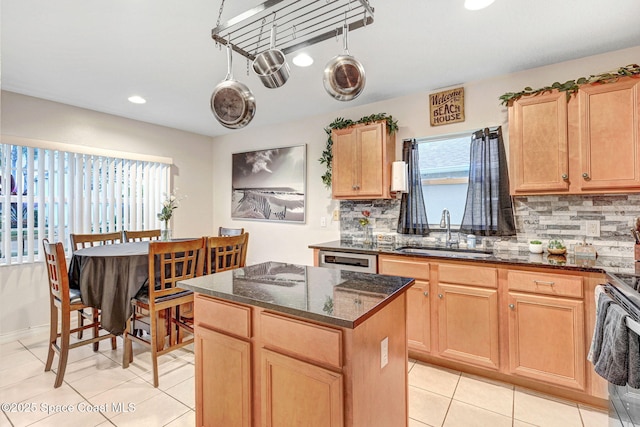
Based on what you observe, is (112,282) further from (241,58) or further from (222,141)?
(222,141)

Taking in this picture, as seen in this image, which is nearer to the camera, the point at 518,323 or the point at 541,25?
the point at 541,25

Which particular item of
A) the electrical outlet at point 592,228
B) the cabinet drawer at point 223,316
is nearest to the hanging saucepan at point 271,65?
the cabinet drawer at point 223,316

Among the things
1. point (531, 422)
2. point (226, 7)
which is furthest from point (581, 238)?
point (226, 7)

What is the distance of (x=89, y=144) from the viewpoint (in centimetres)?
361

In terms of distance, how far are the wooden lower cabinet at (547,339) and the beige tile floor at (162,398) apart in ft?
0.69

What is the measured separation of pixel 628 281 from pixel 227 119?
230cm

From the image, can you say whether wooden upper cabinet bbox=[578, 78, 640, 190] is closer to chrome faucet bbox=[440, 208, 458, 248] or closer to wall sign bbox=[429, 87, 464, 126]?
wall sign bbox=[429, 87, 464, 126]

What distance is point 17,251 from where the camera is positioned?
3123 millimetres

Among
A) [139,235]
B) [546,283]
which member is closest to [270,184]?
[139,235]

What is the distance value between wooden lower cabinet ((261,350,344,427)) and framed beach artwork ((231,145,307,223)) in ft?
9.11

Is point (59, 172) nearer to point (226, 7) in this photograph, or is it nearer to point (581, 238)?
point (226, 7)

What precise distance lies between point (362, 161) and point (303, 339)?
2281 millimetres

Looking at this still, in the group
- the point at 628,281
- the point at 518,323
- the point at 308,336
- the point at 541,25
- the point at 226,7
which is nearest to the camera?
the point at 308,336

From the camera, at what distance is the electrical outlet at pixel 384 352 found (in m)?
1.30
